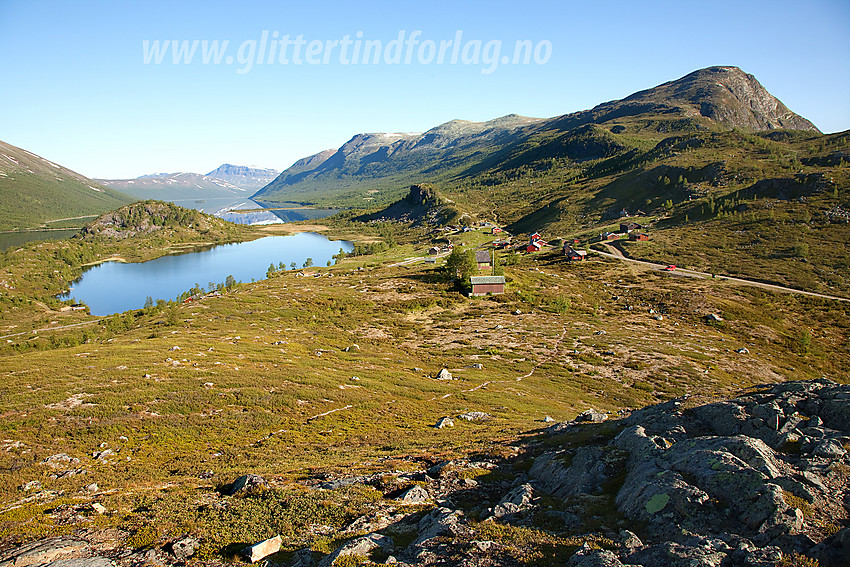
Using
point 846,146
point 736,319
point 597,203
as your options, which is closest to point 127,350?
point 736,319

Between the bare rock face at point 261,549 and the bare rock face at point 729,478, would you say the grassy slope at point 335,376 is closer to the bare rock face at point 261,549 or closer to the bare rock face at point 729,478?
the bare rock face at point 261,549

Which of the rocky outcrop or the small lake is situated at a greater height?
the rocky outcrop

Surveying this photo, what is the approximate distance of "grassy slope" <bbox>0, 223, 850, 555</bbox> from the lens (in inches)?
782

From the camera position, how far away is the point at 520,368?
169ft

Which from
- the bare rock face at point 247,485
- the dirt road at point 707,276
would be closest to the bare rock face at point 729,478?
the bare rock face at point 247,485

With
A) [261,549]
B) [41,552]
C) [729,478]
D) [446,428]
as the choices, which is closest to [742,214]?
[446,428]

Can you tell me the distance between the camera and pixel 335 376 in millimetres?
43188

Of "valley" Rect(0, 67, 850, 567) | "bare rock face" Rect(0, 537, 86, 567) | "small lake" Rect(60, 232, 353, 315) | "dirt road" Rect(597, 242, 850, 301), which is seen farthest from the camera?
"small lake" Rect(60, 232, 353, 315)

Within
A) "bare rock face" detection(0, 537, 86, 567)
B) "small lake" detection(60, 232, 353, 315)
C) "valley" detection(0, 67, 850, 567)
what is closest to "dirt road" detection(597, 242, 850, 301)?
"valley" detection(0, 67, 850, 567)

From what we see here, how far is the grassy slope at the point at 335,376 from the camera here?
19875mm

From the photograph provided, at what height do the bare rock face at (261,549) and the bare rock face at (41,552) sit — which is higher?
the bare rock face at (261,549)

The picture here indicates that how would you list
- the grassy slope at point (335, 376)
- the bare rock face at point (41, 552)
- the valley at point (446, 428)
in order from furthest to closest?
the grassy slope at point (335, 376) < the valley at point (446, 428) < the bare rock face at point (41, 552)

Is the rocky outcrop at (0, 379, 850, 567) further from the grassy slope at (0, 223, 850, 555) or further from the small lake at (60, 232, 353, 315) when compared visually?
the small lake at (60, 232, 353, 315)

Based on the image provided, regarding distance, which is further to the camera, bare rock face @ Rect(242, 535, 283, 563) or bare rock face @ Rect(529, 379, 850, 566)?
bare rock face @ Rect(242, 535, 283, 563)
